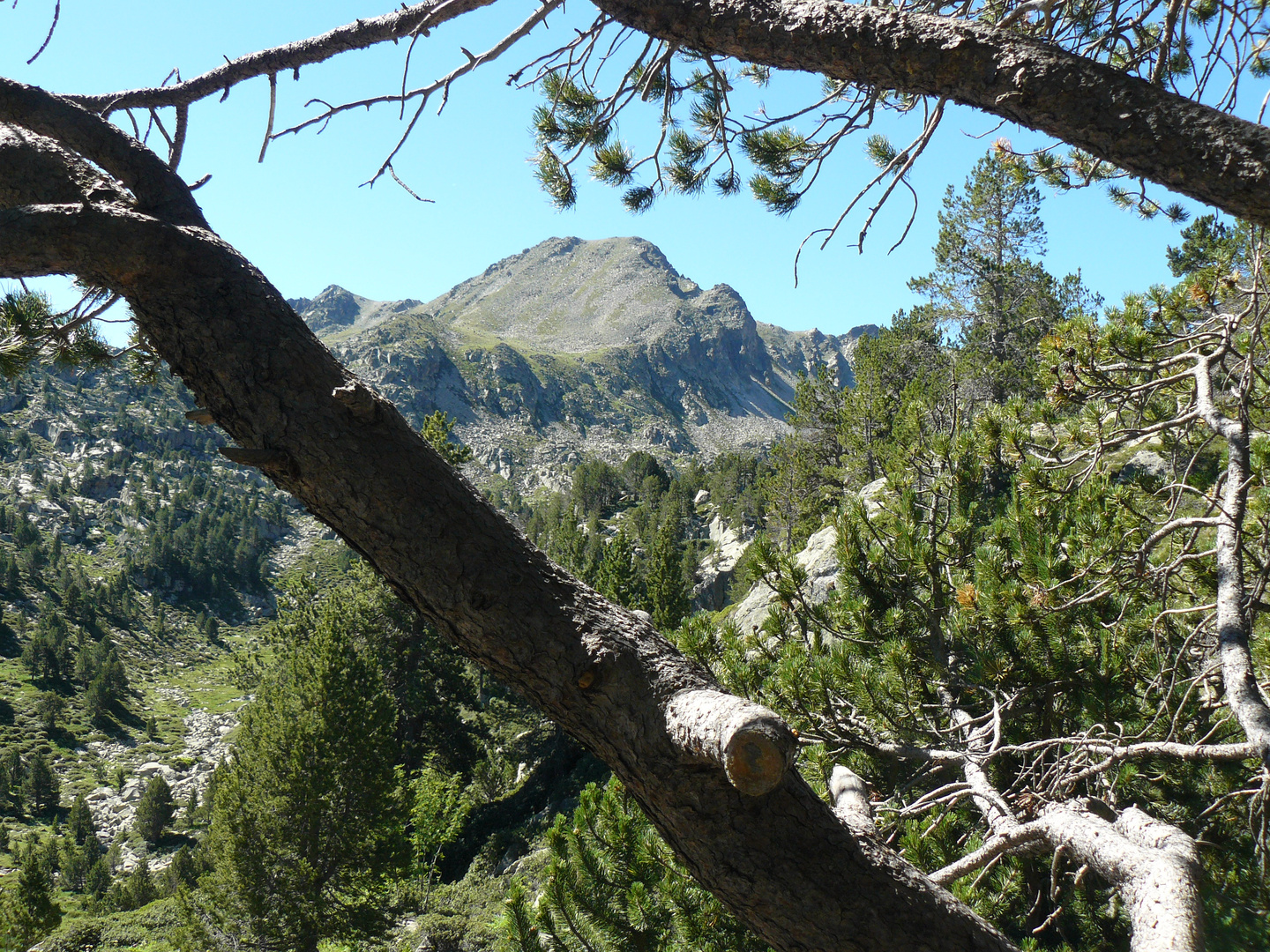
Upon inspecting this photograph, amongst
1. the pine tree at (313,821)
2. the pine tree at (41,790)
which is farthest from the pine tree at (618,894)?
the pine tree at (41,790)

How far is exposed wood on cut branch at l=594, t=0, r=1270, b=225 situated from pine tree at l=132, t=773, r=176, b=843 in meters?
58.7

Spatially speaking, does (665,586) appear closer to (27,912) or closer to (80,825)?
(27,912)

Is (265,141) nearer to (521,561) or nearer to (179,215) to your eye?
(179,215)

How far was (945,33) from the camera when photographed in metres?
1.62

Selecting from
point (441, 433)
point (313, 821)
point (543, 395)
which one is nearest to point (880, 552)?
point (313, 821)

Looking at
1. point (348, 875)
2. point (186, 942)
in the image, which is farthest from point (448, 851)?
point (186, 942)

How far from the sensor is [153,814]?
150 ft

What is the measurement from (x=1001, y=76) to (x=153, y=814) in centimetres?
5929

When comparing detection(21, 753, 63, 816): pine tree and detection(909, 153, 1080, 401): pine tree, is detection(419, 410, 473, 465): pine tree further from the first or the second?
detection(21, 753, 63, 816): pine tree

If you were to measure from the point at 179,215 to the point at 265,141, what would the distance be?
1038 millimetres

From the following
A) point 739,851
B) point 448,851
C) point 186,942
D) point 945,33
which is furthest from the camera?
point 448,851

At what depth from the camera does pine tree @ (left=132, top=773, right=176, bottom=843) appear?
45.7 meters

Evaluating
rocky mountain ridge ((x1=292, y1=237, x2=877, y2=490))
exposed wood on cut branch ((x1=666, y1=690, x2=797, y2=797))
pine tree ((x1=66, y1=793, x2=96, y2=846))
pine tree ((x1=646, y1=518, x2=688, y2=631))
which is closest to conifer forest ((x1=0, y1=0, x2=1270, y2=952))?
exposed wood on cut branch ((x1=666, y1=690, x2=797, y2=797))

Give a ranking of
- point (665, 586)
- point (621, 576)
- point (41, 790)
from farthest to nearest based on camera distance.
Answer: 1. point (41, 790)
2. point (621, 576)
3. point (665, 586)
